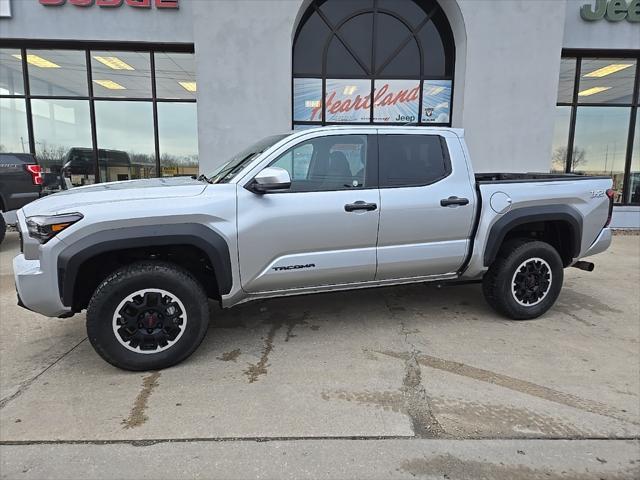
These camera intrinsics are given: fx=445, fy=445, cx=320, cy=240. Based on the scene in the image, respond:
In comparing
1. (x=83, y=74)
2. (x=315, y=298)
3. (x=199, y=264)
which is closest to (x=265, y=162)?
(x=199, y=264)

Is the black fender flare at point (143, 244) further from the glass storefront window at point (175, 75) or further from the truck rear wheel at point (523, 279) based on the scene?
the glass storefront window at point (175, 75)

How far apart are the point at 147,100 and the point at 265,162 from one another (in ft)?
27.6

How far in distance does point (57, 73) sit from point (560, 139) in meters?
12.4

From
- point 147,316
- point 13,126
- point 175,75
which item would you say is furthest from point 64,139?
point 147,316

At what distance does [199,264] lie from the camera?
3.84 m

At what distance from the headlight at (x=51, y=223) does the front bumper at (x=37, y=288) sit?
7.7 inches

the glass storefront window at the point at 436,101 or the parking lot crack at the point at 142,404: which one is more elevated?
the glass storefront window at the point at 436,101

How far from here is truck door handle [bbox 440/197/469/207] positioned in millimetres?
4184

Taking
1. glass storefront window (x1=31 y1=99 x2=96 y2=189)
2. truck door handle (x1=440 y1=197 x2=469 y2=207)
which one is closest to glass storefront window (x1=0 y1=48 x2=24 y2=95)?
glass storefront window (x1=31 y1=99 x2=96 y2=189)

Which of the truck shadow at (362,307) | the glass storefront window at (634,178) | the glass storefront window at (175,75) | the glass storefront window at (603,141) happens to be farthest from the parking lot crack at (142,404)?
the glass storefront window at (634,178)

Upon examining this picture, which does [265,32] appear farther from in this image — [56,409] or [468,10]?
[56,409]

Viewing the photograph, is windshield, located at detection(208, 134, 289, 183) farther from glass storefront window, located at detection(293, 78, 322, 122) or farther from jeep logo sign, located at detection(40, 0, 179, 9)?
jeep logo sign, located at detection(40, 0, 179, 9)

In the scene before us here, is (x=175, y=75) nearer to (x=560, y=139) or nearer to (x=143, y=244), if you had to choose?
(x=143, y=244)

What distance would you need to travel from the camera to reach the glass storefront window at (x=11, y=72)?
10.3m
